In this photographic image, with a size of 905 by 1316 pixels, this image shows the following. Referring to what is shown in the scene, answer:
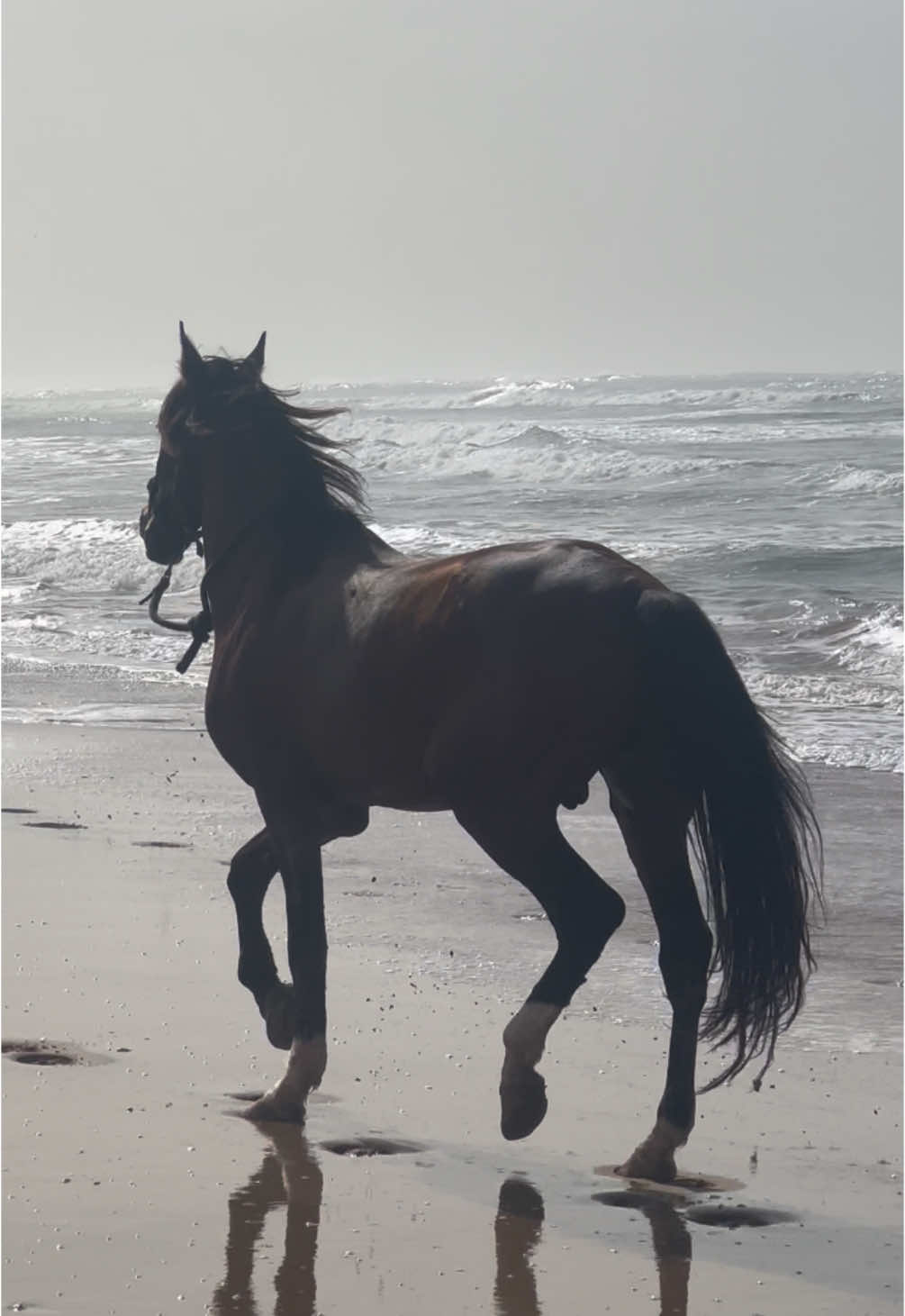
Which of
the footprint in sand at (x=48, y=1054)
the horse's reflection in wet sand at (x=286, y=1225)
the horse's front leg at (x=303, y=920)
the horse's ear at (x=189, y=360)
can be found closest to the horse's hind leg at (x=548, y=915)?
the horse's reflection in wet sand at (x=286, y=1225)

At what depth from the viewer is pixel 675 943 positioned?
4.12 meters

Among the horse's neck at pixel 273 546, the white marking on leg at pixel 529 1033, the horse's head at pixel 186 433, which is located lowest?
the white marking on leg at pixel 529 1033

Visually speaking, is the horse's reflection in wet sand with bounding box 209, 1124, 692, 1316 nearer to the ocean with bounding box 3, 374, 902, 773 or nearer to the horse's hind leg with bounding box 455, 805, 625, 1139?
the horse's hind leg with bounding box 455, 805, 625, 1139

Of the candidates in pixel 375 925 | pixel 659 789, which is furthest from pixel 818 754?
pixel 659 789

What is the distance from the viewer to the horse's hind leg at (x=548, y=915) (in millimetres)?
4086

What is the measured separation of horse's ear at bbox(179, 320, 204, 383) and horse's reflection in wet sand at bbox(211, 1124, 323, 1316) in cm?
189

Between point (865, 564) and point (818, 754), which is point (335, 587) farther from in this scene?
point (865, 564)

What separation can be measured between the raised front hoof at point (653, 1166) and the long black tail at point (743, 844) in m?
0.21

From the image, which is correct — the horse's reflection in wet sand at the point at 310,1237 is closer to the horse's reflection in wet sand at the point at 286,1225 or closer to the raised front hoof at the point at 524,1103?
the horse's reflection in wet sand at the point at 286,1225

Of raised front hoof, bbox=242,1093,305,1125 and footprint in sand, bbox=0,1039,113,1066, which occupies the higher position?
footprint in sand, bbox=0,1039,113,1066

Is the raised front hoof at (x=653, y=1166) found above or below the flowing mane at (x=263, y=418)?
below

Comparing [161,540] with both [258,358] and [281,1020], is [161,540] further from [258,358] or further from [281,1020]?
[281,1020]

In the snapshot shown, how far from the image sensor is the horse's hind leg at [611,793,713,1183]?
4078 mm

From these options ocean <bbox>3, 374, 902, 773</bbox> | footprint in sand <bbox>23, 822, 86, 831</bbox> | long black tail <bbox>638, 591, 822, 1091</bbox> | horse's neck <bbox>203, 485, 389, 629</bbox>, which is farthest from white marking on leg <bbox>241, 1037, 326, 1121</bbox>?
footprint in sand <bbox>23, 822, 86, 831</bbox>
